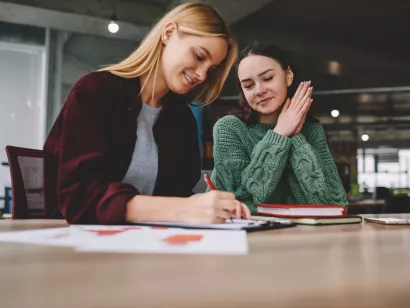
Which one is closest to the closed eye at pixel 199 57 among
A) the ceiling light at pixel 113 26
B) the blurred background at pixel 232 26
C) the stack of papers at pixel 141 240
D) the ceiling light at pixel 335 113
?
the stack of papers at pixel 141 240

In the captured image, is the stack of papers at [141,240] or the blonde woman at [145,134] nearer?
the stack of papers at [141,240]

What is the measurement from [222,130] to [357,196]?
5227mm

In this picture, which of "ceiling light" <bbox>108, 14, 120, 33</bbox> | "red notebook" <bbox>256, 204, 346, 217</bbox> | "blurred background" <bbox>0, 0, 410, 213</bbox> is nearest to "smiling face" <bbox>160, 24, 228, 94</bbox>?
"red notebook" <bbox>256, 204, 346, 217</bbox>

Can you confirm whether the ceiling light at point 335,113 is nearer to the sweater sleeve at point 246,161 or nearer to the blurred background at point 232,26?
the blurred background at point 232,26

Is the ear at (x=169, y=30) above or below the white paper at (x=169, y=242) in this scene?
above

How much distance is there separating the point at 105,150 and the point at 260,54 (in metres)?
0.94

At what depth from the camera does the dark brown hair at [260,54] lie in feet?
5.74

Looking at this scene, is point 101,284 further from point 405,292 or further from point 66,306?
point 405,292

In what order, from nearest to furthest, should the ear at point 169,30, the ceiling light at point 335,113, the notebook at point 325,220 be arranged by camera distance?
the notebook at point 325,220 → the ear at point 169,30 → the ceiling light at point 335,113

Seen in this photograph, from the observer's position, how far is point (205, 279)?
16.0 inches

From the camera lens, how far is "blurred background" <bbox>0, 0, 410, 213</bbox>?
246 inches

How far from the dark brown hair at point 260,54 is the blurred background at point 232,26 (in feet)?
10.3

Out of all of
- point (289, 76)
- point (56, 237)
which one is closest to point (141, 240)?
point (56, 237)

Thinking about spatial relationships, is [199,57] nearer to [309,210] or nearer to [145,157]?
[145,157]
